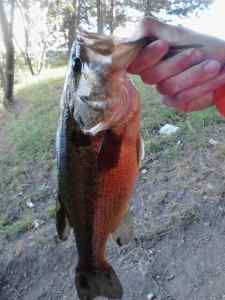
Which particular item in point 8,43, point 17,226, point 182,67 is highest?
point 182,67

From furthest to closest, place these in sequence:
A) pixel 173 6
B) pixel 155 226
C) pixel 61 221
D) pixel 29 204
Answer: pixel 173 6, pixel 29 204, pixel 155 226, pixel 61 221

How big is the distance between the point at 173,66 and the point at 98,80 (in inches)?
9.0

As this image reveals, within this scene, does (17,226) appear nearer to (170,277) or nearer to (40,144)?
(170,277)

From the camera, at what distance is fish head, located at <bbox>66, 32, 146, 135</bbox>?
1148 millimetres

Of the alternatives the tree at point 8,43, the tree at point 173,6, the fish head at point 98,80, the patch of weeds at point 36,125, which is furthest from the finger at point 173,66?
the tree at point 173,6

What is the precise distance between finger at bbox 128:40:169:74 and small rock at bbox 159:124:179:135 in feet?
11.0

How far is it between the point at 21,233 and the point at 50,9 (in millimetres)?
10046

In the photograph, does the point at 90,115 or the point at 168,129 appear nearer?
the point at 90,115

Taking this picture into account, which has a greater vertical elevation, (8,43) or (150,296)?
(150,296)

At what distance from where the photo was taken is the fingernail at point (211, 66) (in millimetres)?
1252

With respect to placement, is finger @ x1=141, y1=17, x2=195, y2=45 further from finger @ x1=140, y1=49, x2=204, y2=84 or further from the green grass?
the green grass

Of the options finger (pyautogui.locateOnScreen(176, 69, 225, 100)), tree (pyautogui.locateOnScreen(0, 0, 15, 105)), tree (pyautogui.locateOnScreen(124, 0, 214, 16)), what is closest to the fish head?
finger (pyautogui.locateOnScreen(176, 69, 225, 100))

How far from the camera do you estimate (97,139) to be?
1314mm

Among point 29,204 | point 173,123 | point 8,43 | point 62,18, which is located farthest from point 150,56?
point 62,18
